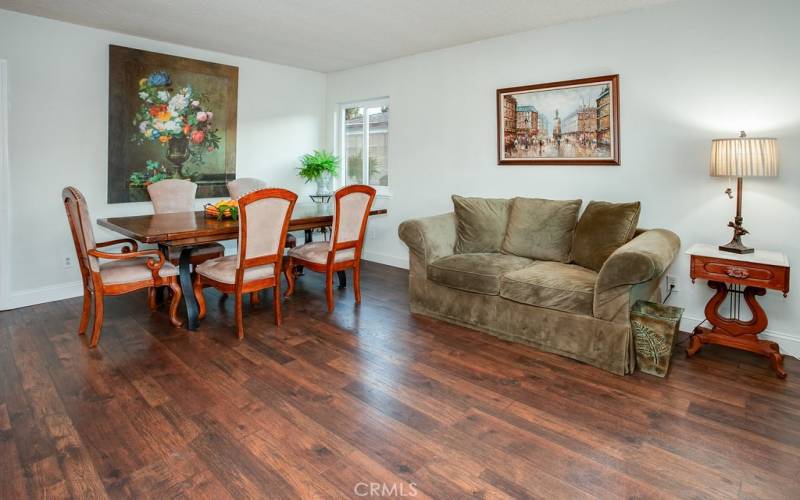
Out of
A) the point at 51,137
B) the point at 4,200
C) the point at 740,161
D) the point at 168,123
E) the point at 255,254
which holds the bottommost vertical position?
the point at 255,254

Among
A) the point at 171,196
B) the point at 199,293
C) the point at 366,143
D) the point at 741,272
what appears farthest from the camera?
the point at 366,143

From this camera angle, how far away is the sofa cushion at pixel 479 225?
13.2ft

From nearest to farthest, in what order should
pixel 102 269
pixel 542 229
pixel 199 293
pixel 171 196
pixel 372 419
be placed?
pixel 372 419 → pixel 102 269 → pixel 199 293 → pixel 542 229 → pixel 171 196

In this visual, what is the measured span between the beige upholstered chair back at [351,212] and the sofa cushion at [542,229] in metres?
1.23

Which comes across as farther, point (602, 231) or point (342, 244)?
point (342, 244)

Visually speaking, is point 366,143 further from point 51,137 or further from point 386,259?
point 51,137

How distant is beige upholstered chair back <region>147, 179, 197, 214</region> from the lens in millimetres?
4336

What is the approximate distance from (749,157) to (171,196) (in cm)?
457

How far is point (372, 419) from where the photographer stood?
229 cm

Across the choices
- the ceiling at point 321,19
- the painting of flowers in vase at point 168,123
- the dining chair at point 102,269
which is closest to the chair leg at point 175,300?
the dining chair at point 102,269

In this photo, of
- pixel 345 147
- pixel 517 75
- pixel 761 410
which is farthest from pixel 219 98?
pixel 761 410

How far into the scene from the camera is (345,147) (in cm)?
636

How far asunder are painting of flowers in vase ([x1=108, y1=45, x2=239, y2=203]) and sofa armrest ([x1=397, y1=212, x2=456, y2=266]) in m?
2.63

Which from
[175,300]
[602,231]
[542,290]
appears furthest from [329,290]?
[602,231]
